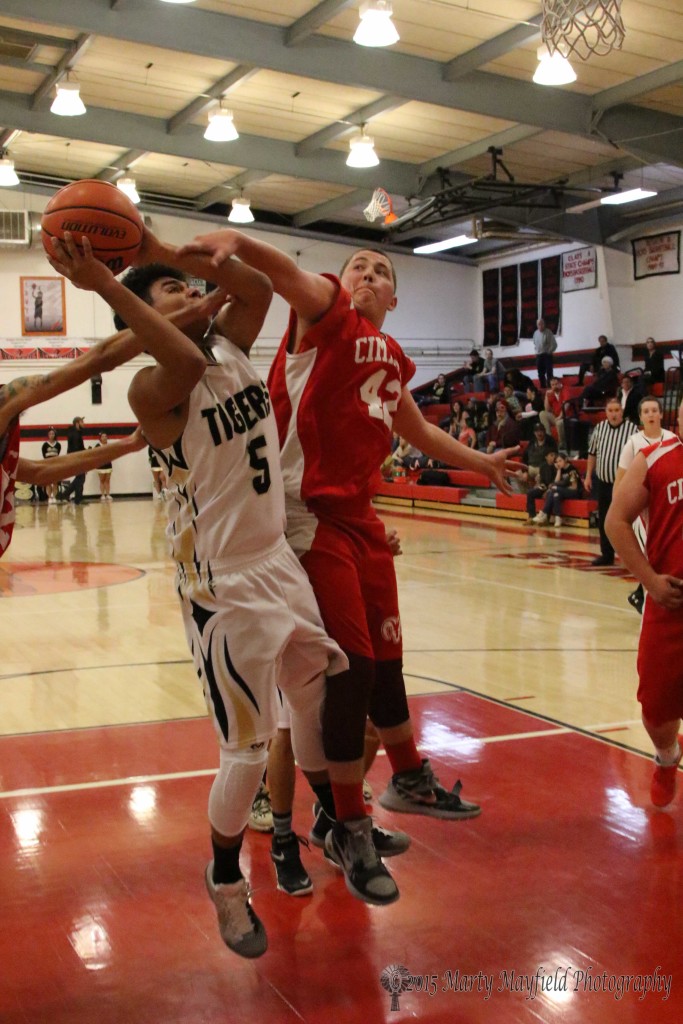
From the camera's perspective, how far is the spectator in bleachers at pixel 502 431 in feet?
63.5

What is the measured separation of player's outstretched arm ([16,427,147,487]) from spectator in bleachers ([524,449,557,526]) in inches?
523

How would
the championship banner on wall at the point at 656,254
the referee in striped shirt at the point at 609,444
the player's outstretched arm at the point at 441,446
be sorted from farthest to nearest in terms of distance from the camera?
the championship banner on wall at the point at 656,254 < the referee in striped shirt at the point at 609,444 < the player's outstretched arm at the point at 441,446

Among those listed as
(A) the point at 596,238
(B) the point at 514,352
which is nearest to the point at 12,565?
(A) the point at 596,238

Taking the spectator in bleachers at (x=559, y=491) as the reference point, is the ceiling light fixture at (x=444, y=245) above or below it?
above

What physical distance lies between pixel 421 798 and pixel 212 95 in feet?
45.1

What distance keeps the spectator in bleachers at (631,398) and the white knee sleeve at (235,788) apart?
50.0 ft

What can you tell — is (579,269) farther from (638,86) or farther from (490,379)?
(638,86)

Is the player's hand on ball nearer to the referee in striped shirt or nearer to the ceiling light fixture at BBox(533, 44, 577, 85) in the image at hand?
the referee in striped shirt

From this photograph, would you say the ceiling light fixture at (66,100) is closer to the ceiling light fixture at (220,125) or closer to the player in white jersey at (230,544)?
the ceiling light fixture at (220,125)

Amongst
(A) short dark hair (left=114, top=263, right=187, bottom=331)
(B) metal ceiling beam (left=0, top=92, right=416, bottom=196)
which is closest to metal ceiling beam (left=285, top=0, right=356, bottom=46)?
(B) metal ceiling beam (left=0, top=92, right=416, bottom=196)

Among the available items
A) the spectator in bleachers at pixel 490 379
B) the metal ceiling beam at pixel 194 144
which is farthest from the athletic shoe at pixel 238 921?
the spectator in bleachers at pixel 490 379

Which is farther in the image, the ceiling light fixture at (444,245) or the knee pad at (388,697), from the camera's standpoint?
the ceiling light fixture at (444,245)

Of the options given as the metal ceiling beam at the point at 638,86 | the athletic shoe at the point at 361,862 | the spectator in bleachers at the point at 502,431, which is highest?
the metal ceiling beam at the point at 638,86

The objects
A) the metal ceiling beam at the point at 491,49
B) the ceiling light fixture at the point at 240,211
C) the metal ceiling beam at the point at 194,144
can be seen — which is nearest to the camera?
the metal ceiling beam at the point at 491,49
